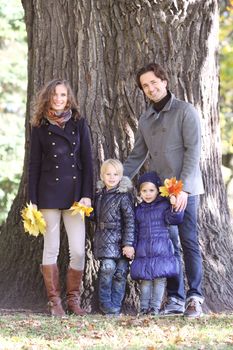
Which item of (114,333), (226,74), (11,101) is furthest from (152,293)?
(226,74)

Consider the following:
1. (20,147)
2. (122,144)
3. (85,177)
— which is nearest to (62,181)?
(85,177)

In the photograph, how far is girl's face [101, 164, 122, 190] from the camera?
6391 millimetres

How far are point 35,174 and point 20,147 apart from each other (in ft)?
24.5

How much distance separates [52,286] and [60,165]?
1065mm

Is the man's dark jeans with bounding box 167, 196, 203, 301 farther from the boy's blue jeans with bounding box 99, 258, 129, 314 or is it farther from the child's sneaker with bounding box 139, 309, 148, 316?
the boy's blue jeans with bounding box 99, 258, 129, 314

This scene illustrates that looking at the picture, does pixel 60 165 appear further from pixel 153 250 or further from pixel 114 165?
pixel 153 250

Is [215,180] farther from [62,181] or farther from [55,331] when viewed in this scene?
[55,331]

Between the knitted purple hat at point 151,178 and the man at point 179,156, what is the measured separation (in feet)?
0.19

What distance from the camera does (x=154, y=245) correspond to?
6.27 meters

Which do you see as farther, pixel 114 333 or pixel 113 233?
pixel 113 233

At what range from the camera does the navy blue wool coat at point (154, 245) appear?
245 inches

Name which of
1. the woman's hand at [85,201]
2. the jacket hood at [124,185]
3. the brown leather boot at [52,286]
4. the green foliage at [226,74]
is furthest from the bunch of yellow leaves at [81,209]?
the green foliage at [226,74]

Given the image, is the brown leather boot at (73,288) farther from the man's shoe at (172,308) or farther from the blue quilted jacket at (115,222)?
the man's shoe at (172,308)

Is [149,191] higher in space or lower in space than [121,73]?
lower
